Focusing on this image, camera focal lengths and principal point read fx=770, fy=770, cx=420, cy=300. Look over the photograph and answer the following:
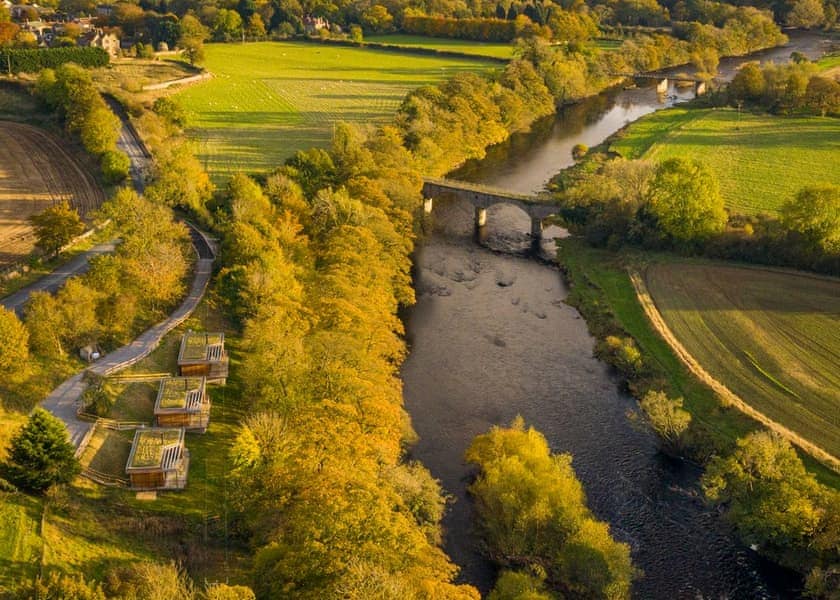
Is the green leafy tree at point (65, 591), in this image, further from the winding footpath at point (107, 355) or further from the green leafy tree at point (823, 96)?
the green leafy tree at point (823, 96)

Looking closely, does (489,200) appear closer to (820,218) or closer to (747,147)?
(820,218)

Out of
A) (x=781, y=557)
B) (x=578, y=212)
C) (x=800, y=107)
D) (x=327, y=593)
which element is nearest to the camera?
(x=327, y=593)

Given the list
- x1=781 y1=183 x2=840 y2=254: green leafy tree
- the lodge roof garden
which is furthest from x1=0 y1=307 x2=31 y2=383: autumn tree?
x1=781 y1=183 x2=840 y2=254: green leafy tree

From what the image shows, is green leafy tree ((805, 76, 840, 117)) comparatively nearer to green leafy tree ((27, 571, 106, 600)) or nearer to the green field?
the green field

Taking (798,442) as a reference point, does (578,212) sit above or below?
above

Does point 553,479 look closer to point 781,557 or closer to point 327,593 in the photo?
point 781,557

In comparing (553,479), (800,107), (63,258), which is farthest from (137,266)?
(800,107)
